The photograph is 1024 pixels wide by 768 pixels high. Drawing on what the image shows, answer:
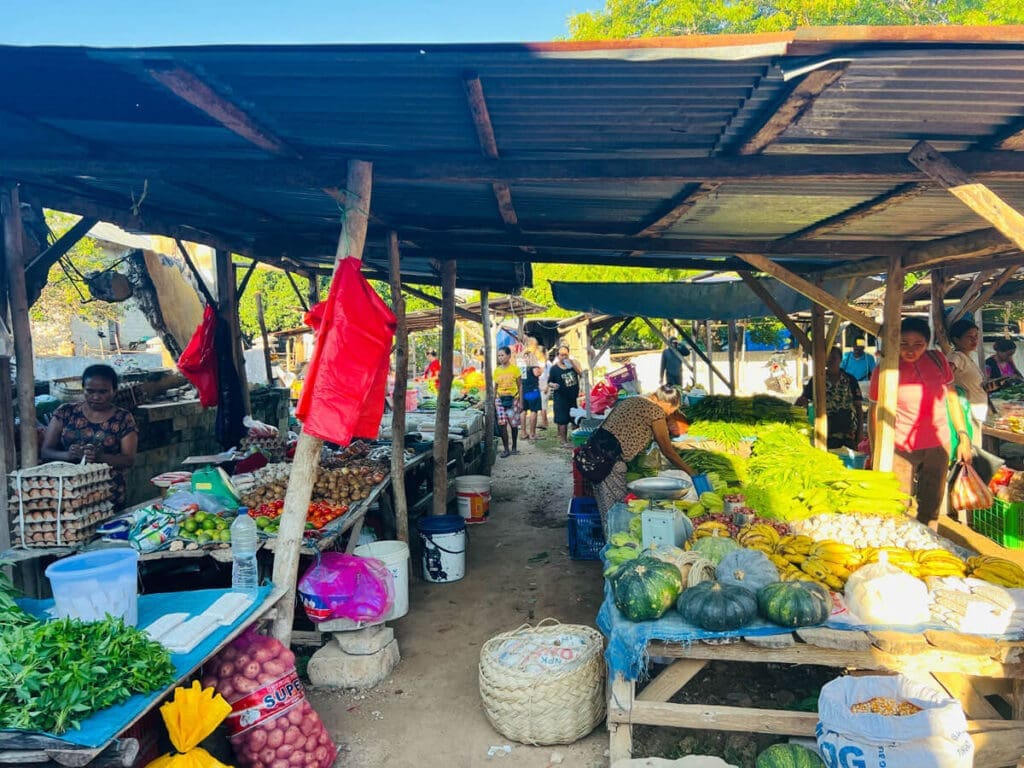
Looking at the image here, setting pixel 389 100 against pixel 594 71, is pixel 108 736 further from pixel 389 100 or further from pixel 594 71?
pixel 594 71

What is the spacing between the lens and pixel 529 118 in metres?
3.22

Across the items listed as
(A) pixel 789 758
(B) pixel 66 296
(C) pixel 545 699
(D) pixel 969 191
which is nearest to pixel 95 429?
(C) pixel 545 699

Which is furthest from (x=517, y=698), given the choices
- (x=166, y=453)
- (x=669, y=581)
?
(x=166, y=453)

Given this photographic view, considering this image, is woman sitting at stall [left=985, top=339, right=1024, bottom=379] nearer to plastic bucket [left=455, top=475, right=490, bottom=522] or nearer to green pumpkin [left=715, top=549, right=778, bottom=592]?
plastic bucket [left=455, top=475, right=490, bottom=522]

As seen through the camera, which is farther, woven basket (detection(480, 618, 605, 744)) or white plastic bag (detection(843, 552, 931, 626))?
woven basket (detection(480, 618, 605, 744))

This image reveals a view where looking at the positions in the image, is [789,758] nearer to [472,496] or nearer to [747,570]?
[747,570]

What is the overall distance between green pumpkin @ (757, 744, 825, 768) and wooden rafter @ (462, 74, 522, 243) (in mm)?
3212

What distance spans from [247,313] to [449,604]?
2495 cm

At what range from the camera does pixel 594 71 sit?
2.69 metres

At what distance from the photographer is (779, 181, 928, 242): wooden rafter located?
4191 millimetres

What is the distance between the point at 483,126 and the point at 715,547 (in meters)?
2.95

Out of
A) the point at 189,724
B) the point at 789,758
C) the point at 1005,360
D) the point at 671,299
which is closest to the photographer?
the point at 189,724

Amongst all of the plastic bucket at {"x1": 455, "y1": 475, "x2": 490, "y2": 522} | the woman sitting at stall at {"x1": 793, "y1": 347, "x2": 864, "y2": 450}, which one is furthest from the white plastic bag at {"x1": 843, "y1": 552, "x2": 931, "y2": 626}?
the woman sitting at stall at {"x1": 793, "y1": 347, "x2": 864, "y2": 450}

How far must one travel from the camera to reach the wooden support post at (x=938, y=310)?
740 cm
